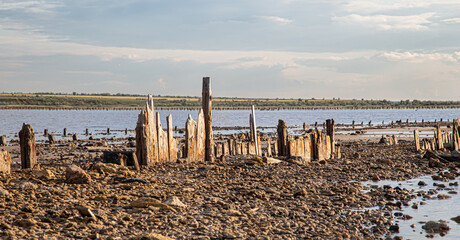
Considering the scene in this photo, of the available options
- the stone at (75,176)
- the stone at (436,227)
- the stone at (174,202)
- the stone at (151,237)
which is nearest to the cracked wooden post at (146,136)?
the stone at (75,176)

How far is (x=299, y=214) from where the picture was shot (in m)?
8.79

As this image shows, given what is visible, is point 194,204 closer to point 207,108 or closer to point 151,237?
point 151,237

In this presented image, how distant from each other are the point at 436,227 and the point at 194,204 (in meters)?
4.58

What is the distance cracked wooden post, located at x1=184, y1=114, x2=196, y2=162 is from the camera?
14.6 m

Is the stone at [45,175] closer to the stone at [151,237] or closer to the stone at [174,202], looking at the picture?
the stone at [174,202]

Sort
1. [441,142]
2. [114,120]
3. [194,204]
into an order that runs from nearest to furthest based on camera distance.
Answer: [194,204], [441,142], [114,120]

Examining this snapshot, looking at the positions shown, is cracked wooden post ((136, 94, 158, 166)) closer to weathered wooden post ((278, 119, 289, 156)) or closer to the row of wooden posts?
weathered wooden post ((278, 119, 289, 156))

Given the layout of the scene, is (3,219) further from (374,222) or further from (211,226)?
(374,222)

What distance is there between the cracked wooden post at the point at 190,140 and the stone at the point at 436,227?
311 inches

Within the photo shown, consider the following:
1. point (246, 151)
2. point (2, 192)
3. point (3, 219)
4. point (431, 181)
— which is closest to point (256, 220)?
point (3, 219)

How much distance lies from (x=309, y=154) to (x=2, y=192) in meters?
12.0

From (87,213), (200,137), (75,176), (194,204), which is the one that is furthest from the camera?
(200,137)

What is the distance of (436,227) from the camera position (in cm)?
864

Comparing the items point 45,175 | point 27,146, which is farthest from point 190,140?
point 45,175
